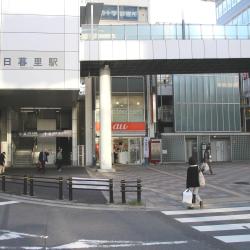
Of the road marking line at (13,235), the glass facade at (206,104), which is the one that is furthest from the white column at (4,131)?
the road marking line at (13,235)

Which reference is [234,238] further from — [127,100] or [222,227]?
[127,100]

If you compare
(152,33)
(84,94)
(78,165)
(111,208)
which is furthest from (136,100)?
(111,208)

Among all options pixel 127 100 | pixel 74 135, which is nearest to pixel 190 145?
pixel 127 100

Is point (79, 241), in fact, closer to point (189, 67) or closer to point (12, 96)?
point (12, 96)

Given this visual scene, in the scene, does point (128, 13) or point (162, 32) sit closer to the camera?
point (162, 32)

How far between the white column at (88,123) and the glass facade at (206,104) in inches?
334

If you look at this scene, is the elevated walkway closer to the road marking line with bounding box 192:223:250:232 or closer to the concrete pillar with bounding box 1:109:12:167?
the concrete pillar with bounding box 1:109:12:167

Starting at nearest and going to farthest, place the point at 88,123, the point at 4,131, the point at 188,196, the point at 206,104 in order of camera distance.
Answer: the point at 188,196, the point at 4,131, the point at 88,123, the point at 206,104

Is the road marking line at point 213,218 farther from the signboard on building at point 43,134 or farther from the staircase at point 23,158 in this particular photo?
the staircase at point 23,158

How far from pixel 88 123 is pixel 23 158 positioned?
621 centimetres

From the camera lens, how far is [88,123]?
4062 centimetres

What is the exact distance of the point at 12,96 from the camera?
32656mm

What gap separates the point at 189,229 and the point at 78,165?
96.0 feet

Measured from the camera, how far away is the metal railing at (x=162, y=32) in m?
31.7
